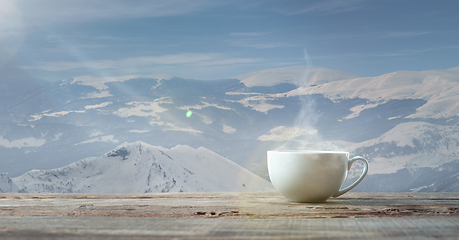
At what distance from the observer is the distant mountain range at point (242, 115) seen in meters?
2.77

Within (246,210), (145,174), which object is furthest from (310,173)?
(145,174)

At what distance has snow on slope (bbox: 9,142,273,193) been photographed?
5.65ft

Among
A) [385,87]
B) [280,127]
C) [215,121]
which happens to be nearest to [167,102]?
[215,121]

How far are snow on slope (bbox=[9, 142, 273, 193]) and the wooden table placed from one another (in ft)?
3.62

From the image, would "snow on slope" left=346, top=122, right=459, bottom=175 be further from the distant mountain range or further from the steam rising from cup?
the steam rising from cup

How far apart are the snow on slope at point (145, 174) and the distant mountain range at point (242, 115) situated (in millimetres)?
787

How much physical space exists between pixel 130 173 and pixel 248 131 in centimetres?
149

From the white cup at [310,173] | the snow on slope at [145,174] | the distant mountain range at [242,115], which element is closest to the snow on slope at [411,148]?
the distant mountain range at [242,115]

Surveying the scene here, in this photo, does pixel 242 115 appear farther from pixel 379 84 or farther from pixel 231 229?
pixel 231 229

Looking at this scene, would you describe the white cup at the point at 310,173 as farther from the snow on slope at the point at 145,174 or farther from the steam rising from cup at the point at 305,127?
the steam rising from cup at the point at 305,127

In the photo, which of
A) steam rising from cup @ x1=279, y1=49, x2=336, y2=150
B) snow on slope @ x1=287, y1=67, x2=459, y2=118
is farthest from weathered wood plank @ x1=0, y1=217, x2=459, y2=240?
snow on slope @ x1=287, y1=67, x2=459, y2=118

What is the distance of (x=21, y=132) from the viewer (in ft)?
11.0

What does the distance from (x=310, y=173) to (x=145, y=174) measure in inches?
54.7

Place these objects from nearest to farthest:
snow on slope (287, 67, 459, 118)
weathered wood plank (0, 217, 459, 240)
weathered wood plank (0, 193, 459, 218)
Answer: weathered wood plank (0, 217, 459, 240)
weathered wood plank (0, 193, 459, 218)
snow on slope (287, 67, 459, 118)
